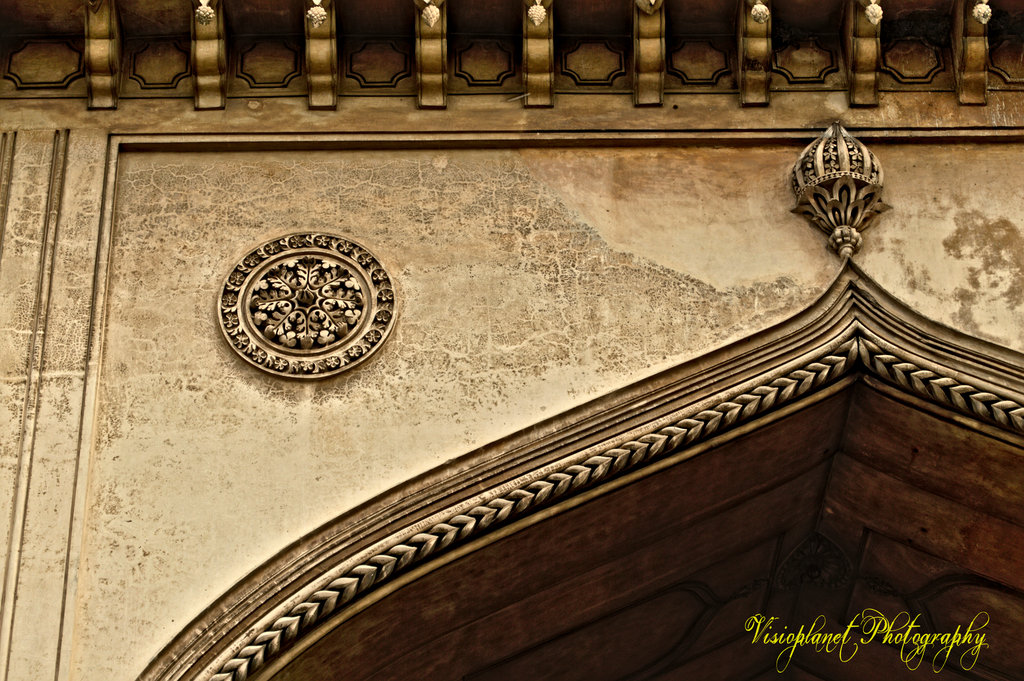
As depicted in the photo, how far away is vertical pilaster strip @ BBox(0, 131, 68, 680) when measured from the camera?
6363 millimetres

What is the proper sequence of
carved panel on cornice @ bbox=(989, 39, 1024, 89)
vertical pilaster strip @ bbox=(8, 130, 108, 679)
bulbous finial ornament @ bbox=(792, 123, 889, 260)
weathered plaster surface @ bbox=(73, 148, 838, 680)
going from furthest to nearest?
carved panel on cornice @ bbox=(989, 39, 1024, 89), bulbous finial ornament @ bbox=(792, 123, 889, 260), weathered plaster surface @ bbox=(73, 148, 838, 680), vertical pilaster strip @ bbox=(8, 130, 108, 679)

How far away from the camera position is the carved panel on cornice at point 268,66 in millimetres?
7422

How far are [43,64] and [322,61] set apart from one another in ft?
3.67

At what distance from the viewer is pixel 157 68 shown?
745 cm

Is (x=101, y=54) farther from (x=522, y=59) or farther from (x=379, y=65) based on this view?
(x=522, y=59)

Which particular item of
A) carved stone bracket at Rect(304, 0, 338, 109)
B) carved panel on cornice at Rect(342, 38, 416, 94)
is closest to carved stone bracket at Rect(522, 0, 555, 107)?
carved panel on cornice at Rect(342, 38, 416, 94)

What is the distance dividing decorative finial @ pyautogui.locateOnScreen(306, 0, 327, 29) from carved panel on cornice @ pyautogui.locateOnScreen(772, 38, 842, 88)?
5.88 feet

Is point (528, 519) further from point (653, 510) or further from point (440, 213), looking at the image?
point (440, 213)

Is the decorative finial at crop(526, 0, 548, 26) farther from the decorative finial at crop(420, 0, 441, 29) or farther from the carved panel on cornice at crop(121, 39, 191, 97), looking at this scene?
the carved panel on cornice at crop(121, 39, 191, 97)

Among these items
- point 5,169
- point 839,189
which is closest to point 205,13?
point 5,169

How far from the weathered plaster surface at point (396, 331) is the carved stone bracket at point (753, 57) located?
244 mm

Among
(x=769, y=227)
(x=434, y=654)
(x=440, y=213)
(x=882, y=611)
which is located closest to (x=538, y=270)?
(x=440, y=213)

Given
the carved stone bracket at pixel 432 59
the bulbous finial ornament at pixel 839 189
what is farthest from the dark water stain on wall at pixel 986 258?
the carved stone bracket at pixel 432 59

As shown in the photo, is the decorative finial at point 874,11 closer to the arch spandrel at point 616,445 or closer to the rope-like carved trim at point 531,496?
the arch spandrel at point 616,445
